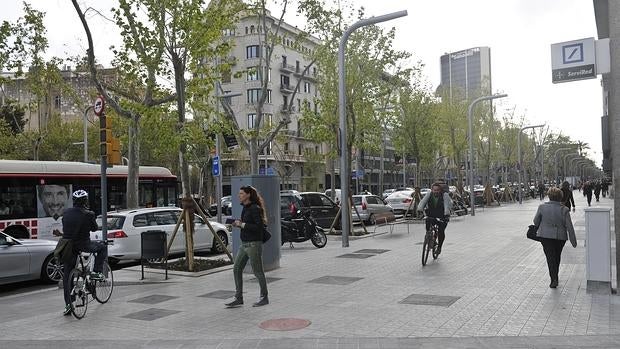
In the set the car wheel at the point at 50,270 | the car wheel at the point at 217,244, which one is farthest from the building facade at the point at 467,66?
the car wheel at the point at 50,270

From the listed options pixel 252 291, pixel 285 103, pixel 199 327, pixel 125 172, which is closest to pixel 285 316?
pixel 199 327

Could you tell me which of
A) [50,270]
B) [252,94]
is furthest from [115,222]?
[252,94]

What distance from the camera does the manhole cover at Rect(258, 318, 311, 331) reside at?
280 inches

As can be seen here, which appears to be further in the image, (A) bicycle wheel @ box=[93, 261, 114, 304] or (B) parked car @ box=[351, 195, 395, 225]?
(B) parked car @ box=[351, 195, 395, 225]

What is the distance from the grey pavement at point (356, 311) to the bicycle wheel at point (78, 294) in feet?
0.55

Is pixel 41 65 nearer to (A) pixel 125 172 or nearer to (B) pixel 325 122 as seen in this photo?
(A) pixel 125 172

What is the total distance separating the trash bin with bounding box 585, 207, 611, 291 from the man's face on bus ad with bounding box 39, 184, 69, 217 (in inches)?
555

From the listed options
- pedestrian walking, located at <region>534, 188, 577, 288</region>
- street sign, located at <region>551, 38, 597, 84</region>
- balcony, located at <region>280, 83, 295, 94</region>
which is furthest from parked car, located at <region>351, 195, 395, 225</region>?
balcony, located at <region>280, 83, 295, 94</region>

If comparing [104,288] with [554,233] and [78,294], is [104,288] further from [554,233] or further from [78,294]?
[554,233]

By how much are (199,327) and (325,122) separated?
16.7 metres

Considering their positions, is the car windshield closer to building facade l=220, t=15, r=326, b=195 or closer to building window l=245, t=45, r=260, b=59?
building facade l=220, t=15, r=326, b=195

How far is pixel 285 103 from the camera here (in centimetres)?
7012

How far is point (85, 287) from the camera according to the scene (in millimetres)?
8453

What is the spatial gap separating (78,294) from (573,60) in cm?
836
